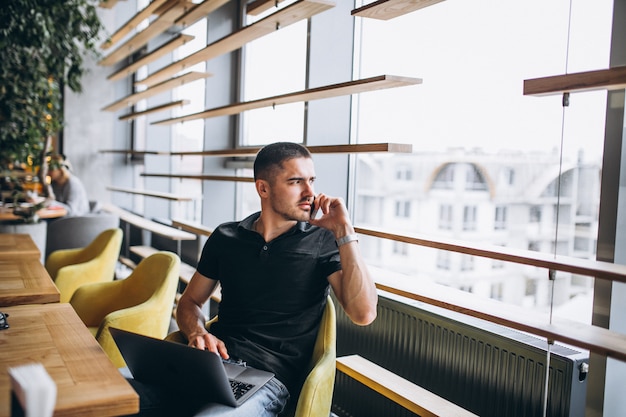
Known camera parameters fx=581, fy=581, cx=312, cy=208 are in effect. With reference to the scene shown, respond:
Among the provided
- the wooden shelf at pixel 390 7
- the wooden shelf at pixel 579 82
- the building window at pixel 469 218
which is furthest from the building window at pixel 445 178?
the wooden shelf at pixel 579 82

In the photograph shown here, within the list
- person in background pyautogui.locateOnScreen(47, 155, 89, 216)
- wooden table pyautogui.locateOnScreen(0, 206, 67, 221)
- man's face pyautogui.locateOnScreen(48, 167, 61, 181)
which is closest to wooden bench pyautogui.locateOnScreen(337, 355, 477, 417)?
wooden table pyautogui.locateOnScreen(0, 206, 67, 221)

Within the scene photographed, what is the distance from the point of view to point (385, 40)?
3.07 metres

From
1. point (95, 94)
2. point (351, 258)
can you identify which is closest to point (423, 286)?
point (351, 258)

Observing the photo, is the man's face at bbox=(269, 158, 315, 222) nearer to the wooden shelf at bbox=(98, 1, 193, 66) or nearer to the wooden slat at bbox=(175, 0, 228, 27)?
the wooden slat at bbox=(175, 0, 228, 27)

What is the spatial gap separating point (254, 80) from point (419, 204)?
2.31 meters

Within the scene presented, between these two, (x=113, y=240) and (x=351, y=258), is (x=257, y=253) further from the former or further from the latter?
(x=113, y=240)

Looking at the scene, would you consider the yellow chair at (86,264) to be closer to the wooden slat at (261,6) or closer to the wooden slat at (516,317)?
the wooden slat at (261,6)

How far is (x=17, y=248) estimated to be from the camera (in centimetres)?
331

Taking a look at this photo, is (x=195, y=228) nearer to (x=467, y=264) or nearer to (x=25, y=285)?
(x=25, y=285)

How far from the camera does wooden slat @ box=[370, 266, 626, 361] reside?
1484 mm

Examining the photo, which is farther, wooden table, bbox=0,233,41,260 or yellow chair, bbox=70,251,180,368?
wooden table, bbox=0,233,41,260

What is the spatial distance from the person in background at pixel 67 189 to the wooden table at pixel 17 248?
217 cm

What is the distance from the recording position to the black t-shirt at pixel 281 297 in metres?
1.98

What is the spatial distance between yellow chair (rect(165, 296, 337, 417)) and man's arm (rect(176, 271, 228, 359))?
31 cm
